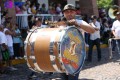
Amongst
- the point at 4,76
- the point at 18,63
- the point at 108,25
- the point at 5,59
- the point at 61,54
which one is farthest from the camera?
the point at 108,25

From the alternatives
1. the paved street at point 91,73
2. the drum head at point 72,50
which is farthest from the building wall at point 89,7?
the drum head at point 72,50

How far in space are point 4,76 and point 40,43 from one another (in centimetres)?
481

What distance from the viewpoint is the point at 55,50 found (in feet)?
16.4

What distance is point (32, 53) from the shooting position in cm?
525

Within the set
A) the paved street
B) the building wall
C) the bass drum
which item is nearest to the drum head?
the bass drum

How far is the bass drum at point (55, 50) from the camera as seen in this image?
501 cm

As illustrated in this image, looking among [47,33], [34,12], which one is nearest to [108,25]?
[34,12]

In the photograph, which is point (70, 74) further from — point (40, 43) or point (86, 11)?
point (86, 11)

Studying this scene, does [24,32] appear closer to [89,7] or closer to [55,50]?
[89,7]

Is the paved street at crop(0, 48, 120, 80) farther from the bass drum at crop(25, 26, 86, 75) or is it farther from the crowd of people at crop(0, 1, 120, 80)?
the bass drum at crop(25, 26, 86, 75)

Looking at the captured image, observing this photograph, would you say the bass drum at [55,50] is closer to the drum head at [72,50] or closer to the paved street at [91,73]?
the drum head at [72,50]

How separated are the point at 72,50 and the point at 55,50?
1.13 feet

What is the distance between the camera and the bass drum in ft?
16.4

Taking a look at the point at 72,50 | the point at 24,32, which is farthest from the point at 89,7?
the point at 72,50
